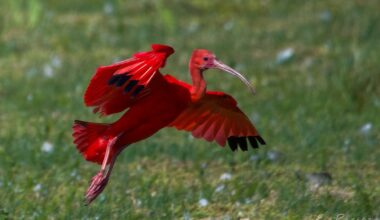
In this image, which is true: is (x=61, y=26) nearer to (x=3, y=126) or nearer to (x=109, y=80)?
(x=3, y=126)

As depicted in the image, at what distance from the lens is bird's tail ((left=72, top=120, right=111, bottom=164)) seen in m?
5.19

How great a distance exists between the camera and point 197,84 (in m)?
4.97

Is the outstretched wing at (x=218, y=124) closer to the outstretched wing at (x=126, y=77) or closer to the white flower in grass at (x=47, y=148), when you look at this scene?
the outstretched wing at (x=126, y=77)

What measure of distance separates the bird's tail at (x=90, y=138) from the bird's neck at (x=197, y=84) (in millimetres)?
482

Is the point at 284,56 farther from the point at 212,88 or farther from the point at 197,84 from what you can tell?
the point at 197,84

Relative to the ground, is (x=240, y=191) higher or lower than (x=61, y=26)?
lower

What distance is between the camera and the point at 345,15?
35.8 ft

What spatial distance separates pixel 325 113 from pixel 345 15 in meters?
3.00

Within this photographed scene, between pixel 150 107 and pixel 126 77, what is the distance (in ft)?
0.87

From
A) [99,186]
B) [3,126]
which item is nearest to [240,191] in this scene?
[99,186]

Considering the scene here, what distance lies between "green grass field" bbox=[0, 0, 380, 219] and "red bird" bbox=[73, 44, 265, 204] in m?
0.41

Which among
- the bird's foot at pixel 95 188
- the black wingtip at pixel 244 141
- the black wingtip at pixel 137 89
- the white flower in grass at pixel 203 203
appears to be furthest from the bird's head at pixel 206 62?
the white flower in grass at pixel 203 203

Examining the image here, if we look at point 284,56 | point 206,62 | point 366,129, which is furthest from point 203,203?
point 284,56

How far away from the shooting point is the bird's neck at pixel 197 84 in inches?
195
